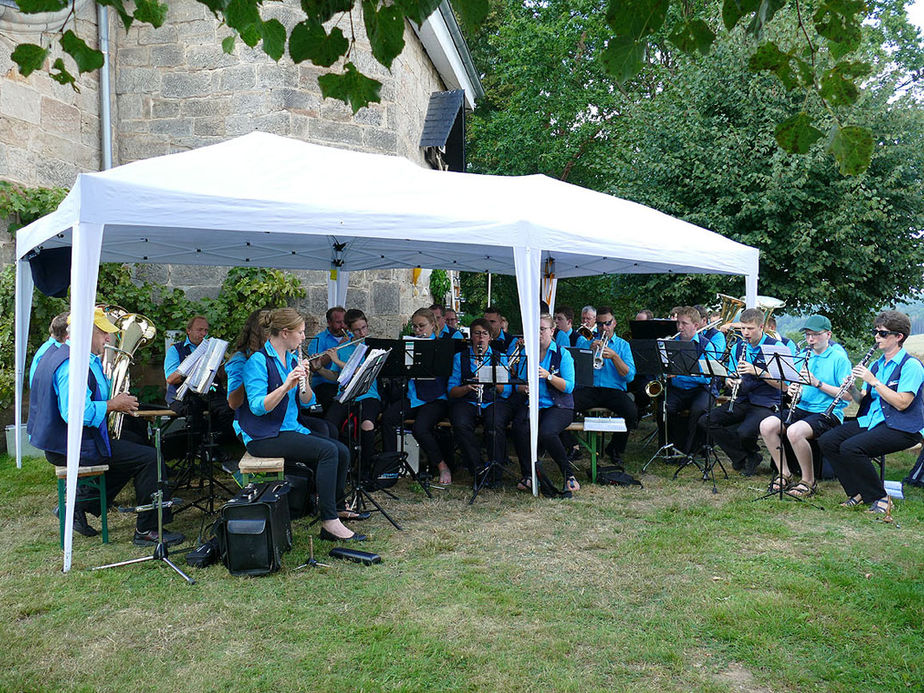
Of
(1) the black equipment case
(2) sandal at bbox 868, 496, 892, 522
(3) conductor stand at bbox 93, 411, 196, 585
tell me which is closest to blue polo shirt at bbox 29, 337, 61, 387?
(3) conductor stand at bbox 93, 411, 196, 585

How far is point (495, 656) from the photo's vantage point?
11.4 feet

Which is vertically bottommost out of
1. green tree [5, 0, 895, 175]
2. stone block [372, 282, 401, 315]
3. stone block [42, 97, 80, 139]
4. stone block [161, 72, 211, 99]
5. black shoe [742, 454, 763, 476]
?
black shoe [742, 454, 763, 476]

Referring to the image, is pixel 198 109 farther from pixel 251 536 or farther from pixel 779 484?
pixel 779 484

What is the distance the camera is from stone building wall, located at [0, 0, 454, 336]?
30.7 feet

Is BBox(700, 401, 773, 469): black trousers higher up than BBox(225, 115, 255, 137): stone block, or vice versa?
BBox(225, 115, 255, 137): stone block

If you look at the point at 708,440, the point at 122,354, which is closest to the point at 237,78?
the point at 122,354

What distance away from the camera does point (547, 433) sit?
21.9 feet

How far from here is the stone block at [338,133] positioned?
31.6ft

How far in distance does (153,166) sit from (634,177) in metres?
11.5

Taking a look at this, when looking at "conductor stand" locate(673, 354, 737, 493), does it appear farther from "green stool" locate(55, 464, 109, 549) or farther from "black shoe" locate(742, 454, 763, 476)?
"green stool" locate(55, 464, 109, 549)

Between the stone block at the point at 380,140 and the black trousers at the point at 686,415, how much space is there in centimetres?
511

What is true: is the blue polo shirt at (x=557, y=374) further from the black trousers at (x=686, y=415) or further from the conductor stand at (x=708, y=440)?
the black trousers at (x=686, y=415)

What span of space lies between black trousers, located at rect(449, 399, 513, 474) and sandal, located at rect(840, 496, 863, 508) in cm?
301

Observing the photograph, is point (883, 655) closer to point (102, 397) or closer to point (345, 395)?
point (345, 395)
